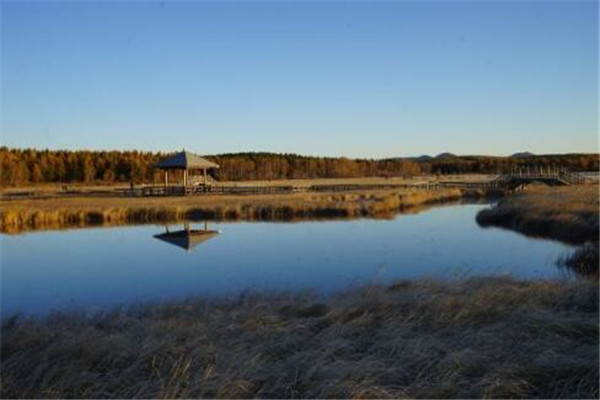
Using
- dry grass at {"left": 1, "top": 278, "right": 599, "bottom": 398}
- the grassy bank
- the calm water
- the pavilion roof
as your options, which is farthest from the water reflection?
the pavilion roof

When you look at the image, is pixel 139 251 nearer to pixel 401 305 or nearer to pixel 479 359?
pixel 401 305

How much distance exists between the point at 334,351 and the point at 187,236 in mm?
20614

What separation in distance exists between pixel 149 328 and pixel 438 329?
3.45 meters

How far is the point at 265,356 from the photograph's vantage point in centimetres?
654

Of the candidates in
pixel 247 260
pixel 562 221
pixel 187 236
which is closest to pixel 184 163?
pixel 187 236

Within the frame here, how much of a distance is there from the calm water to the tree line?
52545 millimetres

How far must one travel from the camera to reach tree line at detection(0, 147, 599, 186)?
84.3m

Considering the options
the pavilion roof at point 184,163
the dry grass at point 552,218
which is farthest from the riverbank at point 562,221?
the pavilion roof at point 184,163

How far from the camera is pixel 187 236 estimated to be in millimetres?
26578

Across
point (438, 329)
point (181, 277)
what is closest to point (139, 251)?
point (181, 277)

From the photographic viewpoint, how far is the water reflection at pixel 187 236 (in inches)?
947

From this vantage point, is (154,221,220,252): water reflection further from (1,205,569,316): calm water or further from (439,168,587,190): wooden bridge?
(439,168,587,190): wooden bridge

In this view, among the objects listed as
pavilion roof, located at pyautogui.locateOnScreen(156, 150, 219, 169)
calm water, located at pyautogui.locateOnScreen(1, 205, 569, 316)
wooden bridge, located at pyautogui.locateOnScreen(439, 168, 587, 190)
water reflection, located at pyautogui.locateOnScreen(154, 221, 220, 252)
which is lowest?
calm water, located at pyautogui.locateOnScreen(1, 205, 569, 316)

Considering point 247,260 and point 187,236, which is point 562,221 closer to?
point 247,260
